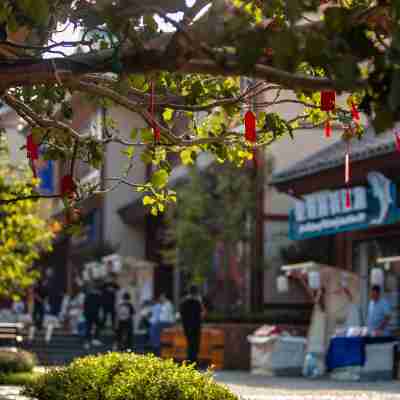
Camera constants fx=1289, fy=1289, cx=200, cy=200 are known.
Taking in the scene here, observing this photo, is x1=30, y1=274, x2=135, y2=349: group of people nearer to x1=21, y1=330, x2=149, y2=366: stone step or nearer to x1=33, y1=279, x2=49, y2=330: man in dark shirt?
x1=33, y1=279, x2=49, y2=330: man in dark shirt

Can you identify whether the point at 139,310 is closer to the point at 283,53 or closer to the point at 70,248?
the point at 70,248

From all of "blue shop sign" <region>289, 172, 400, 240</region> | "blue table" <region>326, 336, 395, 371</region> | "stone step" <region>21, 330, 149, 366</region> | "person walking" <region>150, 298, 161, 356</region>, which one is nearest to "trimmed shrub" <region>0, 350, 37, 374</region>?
"blue table" <region>326, 336, 395, 371</region>

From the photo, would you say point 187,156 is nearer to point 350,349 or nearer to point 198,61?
point 198,61

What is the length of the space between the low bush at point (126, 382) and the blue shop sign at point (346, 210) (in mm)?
13754

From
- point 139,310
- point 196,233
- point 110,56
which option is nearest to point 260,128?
point 110,56

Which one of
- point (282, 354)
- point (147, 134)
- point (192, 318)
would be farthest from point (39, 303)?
point (147, 134)

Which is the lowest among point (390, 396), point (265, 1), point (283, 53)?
point (390, 396)

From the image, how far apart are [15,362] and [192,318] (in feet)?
15.6

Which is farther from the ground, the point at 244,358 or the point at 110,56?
the point at 110,56

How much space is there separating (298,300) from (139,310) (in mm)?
6749

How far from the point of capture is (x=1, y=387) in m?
16.3

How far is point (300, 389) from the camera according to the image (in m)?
19.8

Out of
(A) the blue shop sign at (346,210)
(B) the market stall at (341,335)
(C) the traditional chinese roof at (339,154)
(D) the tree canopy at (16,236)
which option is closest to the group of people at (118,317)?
(B) the market stall at (341,335)

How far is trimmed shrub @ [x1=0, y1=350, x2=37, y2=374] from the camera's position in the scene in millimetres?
19688
